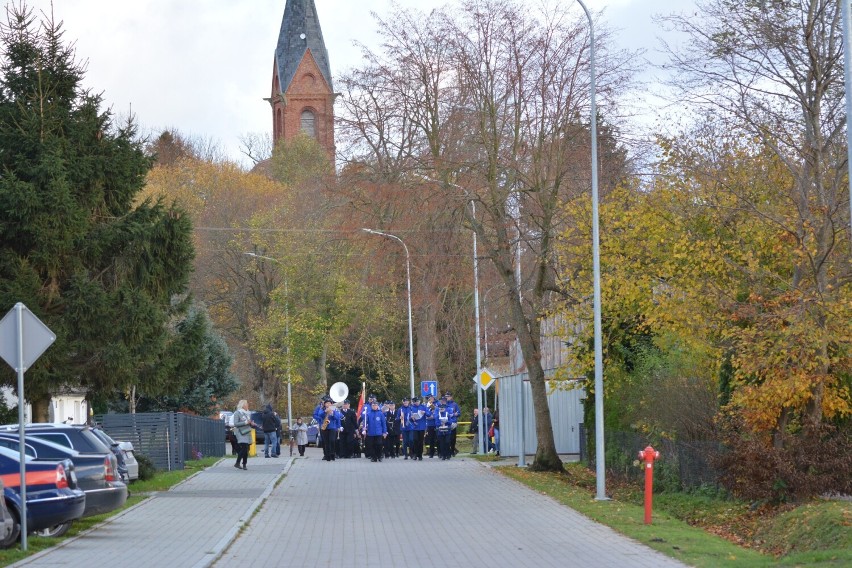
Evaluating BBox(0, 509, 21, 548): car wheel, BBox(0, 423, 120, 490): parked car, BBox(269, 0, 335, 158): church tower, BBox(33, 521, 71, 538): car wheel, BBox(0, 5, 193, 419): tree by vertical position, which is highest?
BBox(269, 0, 335, 158): church tower

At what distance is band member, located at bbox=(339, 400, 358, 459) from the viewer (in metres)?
39.3

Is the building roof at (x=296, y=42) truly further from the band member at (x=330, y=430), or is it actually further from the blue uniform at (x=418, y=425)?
the blue uniform at (x=418, y=425)

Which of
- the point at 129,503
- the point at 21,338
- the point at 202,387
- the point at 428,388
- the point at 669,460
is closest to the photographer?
the point at 21,338

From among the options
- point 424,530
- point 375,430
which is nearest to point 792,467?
point 424,530

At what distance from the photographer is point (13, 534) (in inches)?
606

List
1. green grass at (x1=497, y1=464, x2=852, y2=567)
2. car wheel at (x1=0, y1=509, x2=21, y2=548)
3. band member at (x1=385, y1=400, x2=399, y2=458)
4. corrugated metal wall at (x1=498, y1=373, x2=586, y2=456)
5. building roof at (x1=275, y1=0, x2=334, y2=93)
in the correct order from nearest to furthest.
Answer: green grass at (x1=497, y1=464, x2=852, y2=567) → car wheel at (x1=0, y1=509, x2=21, y2=548) → corrugated metal wall at (x1=498, y1=373, x2=586, y2=456) → band member at (x1=385, y1=400, x2=399, y2=458) → building roof at (x1=275, y1=0, x2=334, y2=93)

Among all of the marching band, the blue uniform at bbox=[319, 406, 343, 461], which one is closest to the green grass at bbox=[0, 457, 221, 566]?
the blue uniform at bbox=[319, 406, 343, 461]

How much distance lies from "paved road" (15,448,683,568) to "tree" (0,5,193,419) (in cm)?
326

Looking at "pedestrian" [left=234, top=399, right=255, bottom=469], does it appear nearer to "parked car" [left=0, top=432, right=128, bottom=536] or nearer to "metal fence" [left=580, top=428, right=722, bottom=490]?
"metal fence" [left=580, top=428, right=722, bottom=490]

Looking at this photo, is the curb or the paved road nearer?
the curb

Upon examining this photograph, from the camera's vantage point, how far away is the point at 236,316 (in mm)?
65875

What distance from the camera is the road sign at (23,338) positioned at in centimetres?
1506

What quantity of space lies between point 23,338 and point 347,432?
82.3ft

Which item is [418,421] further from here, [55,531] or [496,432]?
[55,531]
